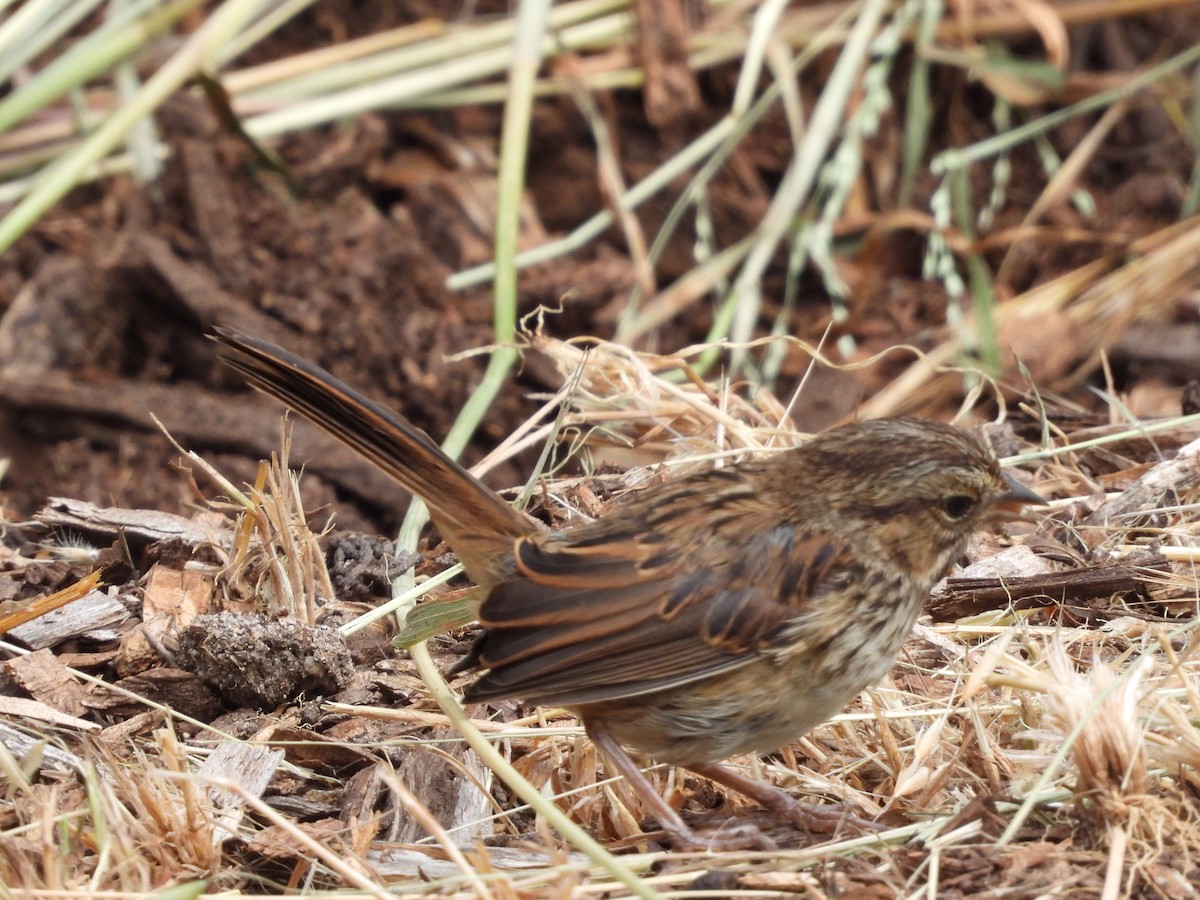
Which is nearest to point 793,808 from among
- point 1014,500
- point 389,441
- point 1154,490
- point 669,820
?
point 669,820

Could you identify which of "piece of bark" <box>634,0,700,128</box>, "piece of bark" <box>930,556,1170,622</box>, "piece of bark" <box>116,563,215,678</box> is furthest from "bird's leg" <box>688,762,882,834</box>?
"piece of bark" <box>634,0,700,128</box>

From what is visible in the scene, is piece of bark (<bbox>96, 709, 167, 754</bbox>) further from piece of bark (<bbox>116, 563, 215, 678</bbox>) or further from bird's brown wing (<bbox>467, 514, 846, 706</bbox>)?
bird's brown wing (<bbox>467, 514, 846, 706</bbox>)

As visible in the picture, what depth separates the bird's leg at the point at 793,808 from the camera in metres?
3.35

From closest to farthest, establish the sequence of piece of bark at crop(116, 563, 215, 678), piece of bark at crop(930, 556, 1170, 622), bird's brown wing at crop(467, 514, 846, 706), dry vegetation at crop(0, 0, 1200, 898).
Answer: dry vegetation at crop(0, 0, 1200, 898)
bird's brown wing at crop(467, 514, 846, 706)
piece of bark at crop(116, 563, 215, 678)
piece of bark at crop(930, 556, 1170, 622)

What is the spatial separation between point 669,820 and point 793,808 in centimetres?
30

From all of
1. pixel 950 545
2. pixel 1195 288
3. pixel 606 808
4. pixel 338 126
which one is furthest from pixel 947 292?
pixel 606 808

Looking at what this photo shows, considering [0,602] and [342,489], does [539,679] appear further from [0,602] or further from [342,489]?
[342,489]

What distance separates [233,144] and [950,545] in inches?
163

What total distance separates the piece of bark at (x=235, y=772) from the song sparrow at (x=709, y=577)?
1.74 ft

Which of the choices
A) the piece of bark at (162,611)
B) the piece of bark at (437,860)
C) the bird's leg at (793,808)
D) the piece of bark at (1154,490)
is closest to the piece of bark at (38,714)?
the piece of bark at (162,611)

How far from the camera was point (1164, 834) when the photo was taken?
115 inches

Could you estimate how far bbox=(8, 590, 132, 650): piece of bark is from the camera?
3.84 metres

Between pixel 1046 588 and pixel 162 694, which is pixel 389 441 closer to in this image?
pixel 162 694

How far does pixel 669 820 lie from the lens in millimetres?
3281
